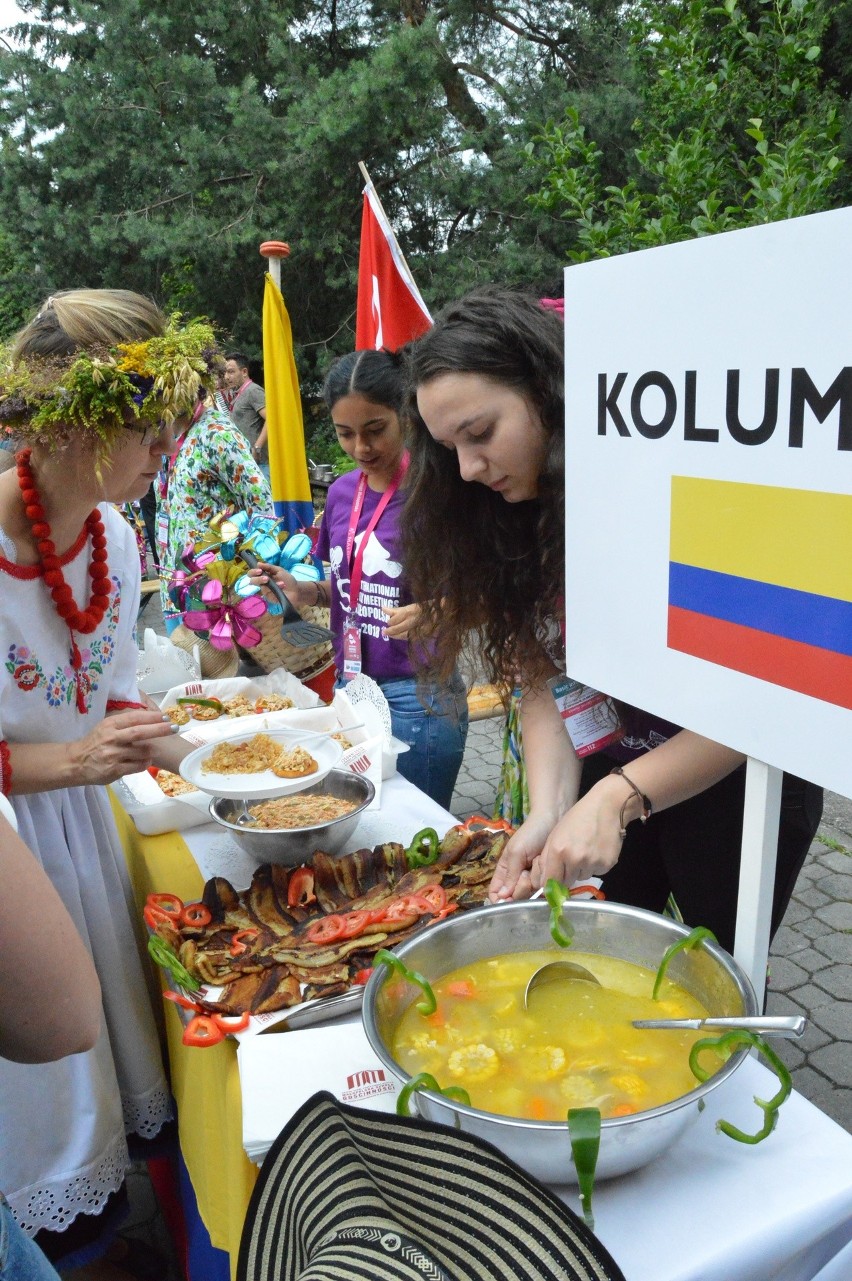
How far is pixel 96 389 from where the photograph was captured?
60.4 inches

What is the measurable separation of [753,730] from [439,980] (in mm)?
538

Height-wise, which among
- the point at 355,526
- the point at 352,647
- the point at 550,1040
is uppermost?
the point at 355,526

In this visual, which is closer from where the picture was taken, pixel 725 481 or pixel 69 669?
pixel 725 481

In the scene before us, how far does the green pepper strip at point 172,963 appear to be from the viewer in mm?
1332

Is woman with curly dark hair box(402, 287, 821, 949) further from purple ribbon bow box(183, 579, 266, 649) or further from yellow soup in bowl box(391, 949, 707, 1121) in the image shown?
purple ribbon bow box(183, 579, 266, 649)

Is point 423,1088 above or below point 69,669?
below

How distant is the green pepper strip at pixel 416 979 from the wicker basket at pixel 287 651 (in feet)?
5.58

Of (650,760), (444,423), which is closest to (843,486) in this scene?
(650,760)

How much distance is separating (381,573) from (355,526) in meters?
0.21

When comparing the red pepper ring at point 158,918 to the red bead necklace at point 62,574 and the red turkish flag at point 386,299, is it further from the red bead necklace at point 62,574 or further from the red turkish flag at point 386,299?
the red turkish flag at point 386,299

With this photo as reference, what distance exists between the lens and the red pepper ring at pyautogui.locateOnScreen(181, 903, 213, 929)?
1.51 metres

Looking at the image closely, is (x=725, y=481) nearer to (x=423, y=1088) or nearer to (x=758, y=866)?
(x=758, y=866)

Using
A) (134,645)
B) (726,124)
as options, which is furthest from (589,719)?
(726,124)

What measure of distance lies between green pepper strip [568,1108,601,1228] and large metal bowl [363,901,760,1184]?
14 millimetres
